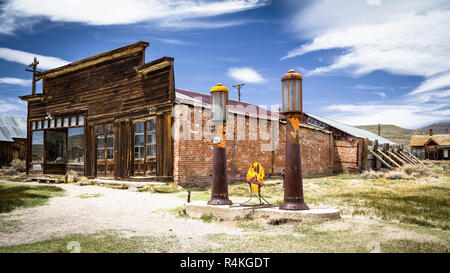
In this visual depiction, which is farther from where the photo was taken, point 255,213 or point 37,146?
point 37,146

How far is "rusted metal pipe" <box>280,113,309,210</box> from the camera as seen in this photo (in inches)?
197

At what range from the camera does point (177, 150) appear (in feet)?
36.9

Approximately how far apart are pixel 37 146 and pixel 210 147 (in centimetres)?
1184

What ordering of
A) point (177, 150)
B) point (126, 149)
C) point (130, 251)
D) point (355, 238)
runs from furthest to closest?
1. point (126, 149)
2. point (177, 150)
3. point (355, 238)
4. point (130, 251)

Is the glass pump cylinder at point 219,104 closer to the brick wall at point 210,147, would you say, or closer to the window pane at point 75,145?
the brick wall at point 210,147

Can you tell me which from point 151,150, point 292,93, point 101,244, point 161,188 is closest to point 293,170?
point 292,93

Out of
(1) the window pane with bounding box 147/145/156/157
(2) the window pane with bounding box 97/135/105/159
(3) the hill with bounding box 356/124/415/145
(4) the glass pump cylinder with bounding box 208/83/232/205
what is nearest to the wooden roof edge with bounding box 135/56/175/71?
(1) the window pane with bounding box 147/145/156/157

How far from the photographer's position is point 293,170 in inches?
199

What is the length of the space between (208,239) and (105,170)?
11.4 m

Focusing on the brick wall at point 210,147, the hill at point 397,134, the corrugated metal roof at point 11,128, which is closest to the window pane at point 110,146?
the brick wall at point 210,147

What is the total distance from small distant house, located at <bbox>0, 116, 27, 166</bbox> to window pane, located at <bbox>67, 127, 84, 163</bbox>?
48.3 ft

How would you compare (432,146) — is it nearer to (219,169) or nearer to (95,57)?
(95,57)
